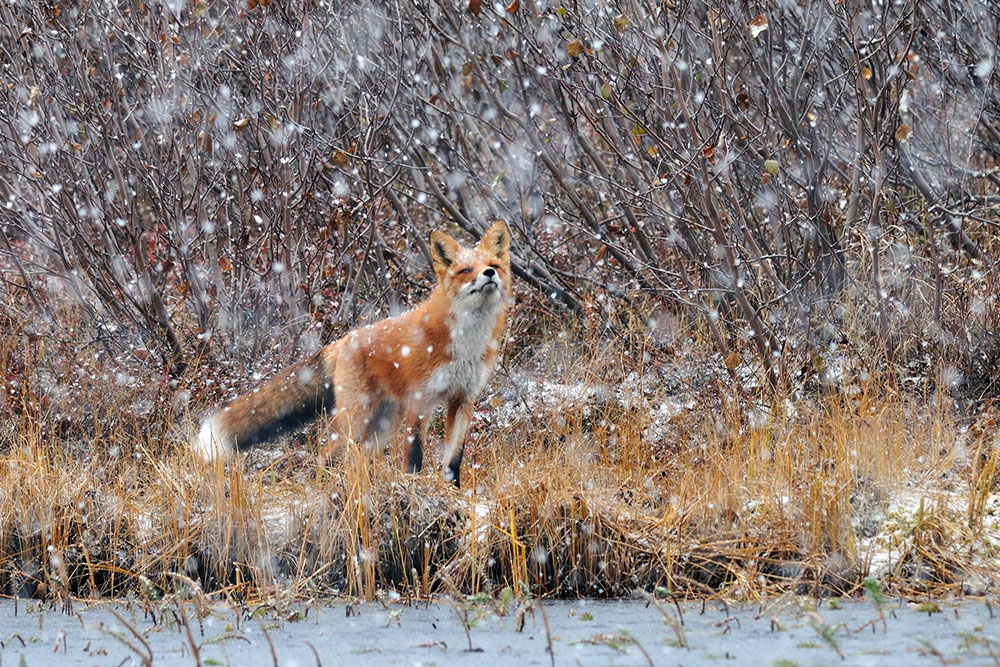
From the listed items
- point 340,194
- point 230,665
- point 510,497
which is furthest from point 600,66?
point 230,665

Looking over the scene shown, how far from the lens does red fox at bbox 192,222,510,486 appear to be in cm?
600

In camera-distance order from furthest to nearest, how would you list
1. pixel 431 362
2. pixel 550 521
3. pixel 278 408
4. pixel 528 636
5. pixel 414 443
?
pixel 278 408 < pixel 414 443 < pixel 431 362 < pixel 550 521 < pixel 528 636

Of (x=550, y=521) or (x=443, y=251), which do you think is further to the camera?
(x=443, y=251)

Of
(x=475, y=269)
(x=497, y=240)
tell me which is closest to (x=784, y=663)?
(x=475, y=269)

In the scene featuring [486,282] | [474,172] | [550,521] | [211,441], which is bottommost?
[550,521]

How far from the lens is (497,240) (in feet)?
20.0

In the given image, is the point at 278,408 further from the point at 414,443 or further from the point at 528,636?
the point at 528,636

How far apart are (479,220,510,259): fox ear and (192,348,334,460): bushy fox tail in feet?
4.04

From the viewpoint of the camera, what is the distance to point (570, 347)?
8.50 metres

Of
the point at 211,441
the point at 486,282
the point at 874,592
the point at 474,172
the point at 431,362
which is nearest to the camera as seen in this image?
the point at 874,592

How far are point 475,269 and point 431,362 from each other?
1.79 feet

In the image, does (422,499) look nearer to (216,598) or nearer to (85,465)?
(216,598)

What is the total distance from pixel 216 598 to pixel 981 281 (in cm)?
546

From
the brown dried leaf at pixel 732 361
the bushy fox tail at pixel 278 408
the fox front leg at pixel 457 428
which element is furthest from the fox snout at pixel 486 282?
the brown dried leaf at pixel 732 361
